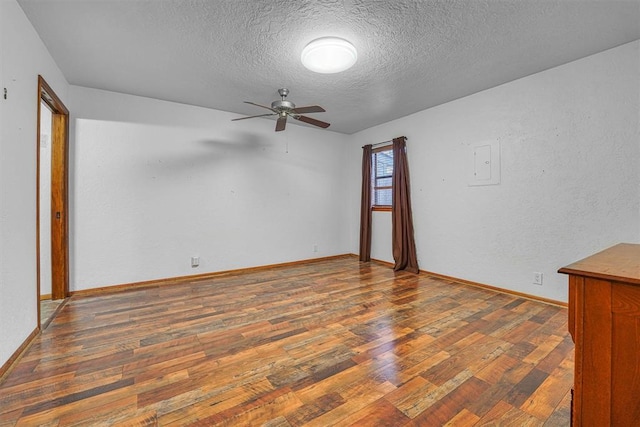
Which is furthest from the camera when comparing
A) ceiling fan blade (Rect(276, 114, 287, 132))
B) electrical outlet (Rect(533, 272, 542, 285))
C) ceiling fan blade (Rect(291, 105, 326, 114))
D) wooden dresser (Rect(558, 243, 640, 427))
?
A: ceiling fan blade (Rect(276, 114, 287, 132))

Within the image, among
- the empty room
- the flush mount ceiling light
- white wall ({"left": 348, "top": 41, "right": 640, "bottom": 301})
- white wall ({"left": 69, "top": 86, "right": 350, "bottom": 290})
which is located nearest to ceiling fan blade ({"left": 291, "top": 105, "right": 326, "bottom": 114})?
the empty room

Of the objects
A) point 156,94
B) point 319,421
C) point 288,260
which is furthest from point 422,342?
point 156,94

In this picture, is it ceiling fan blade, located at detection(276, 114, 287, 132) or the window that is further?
the window

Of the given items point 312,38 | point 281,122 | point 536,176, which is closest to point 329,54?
point 312,38

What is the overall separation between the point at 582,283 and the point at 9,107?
3.36 m

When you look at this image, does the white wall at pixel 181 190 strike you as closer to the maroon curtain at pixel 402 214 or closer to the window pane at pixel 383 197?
the window pane at pixel 383 197

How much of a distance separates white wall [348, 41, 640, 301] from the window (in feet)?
1.96

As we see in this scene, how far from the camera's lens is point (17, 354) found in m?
1.86

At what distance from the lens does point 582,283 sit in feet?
3.32

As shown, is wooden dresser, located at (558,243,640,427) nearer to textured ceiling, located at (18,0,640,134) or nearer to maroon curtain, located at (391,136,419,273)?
textured ceiling, located at (18,0,640,134)

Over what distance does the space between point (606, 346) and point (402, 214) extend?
11.4ft

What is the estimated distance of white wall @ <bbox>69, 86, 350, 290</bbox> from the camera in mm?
3293

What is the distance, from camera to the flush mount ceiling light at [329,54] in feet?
7.46

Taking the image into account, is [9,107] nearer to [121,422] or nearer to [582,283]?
[121,422]
